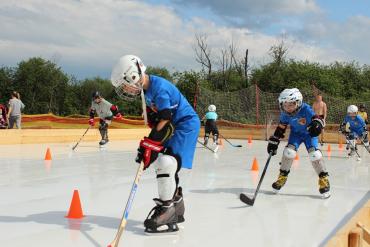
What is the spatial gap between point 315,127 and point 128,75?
2.73m

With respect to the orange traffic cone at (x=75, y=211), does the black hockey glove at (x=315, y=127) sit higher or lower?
higher

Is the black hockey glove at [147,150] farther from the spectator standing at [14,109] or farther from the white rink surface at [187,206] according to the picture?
the spectator standing at [14,109]

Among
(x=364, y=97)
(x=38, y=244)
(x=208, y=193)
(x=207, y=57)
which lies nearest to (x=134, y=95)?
(x=38, y=244)

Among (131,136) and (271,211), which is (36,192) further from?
(131,136)

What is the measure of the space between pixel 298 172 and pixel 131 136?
10.8 meters

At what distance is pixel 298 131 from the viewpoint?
5.94 m

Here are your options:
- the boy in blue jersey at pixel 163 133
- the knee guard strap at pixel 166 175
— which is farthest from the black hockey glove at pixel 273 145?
the knee guard strap at pixel 166 175

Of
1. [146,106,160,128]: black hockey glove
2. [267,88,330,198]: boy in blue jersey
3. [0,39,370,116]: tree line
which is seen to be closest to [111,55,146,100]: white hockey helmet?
[146,106,160,128]: black hockey glove

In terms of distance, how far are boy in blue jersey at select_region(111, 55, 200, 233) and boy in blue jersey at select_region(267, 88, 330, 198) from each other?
1.91 meters

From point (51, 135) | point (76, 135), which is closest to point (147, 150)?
point (51, 135)

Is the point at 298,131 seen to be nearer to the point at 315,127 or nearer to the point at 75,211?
the point at 315,127

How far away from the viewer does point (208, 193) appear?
19.8ft

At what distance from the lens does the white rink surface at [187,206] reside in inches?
148

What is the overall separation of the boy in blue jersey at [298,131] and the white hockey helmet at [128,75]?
2.44 meters
